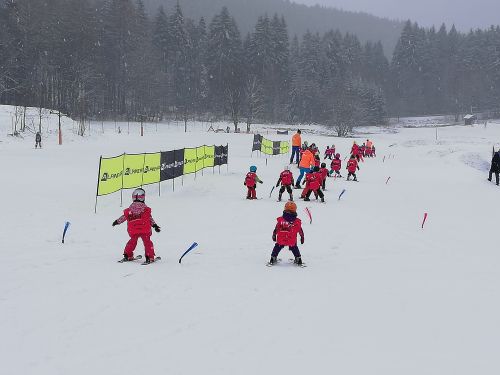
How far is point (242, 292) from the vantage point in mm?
7789

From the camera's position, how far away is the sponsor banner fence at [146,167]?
15.5m

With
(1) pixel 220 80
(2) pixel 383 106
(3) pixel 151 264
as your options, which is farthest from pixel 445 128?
(3) pixel 151 264

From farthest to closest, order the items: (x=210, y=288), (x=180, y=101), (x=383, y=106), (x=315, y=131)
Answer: (x=383, y=106), (x=180, y=101), (x=315, y=131), (x=210, y=288)

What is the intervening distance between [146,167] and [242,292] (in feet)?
36.7

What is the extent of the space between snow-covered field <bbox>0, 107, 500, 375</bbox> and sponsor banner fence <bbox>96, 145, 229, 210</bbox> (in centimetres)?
85

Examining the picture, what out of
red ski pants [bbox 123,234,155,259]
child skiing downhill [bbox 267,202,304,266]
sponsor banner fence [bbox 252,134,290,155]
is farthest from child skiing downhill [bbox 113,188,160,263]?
sponsor banner fence [bbox 252,134,290,155]

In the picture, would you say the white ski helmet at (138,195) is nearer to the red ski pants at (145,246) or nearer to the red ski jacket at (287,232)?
the red ski pants at (145,246)

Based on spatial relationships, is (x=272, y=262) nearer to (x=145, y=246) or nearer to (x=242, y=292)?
(x=242, y=292)

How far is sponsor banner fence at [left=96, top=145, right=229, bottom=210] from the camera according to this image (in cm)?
1549

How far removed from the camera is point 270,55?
9362 centimetres

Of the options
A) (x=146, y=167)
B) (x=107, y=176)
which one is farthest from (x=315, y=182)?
(x=107, y=176)

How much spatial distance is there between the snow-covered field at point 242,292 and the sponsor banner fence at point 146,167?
33.6 inches

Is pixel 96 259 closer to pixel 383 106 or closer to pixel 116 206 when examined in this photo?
pixel 116 206

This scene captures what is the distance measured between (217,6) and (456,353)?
194 metres
